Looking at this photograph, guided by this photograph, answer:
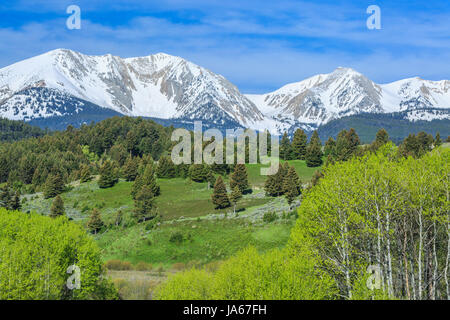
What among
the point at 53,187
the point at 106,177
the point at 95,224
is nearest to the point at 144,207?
the point at 95,224

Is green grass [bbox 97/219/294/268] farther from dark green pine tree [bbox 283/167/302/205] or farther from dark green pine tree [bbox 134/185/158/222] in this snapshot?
dark green pine tree [bbox 283/167/302/205]

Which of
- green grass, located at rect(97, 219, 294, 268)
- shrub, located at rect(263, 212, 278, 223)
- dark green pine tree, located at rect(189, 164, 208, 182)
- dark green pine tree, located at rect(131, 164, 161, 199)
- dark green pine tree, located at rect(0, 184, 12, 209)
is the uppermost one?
dark green pine tree, located at rect(189, 164, 208, 182)

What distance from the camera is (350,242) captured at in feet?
122

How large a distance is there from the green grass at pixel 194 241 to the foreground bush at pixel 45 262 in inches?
833

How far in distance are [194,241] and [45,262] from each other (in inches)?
1386

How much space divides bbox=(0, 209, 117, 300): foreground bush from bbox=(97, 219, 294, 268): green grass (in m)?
21.2

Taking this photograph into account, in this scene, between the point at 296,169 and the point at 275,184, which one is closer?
the point at 275,184

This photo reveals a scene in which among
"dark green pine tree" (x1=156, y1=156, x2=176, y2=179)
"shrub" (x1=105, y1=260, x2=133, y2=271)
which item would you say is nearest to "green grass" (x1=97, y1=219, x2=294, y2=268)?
"shrub" (x1=105, y1=260, x2=133, y2=271)

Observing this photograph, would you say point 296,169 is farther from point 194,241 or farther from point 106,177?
point 194,241

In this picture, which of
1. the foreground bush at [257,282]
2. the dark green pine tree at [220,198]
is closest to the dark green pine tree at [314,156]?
the dark green pine tree at [220,198]

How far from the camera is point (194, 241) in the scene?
69.8m

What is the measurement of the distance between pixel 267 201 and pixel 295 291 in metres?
62.1

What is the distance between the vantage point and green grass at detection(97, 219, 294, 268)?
64.5 metres

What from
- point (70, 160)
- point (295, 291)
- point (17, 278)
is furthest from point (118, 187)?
point (295, 291)
